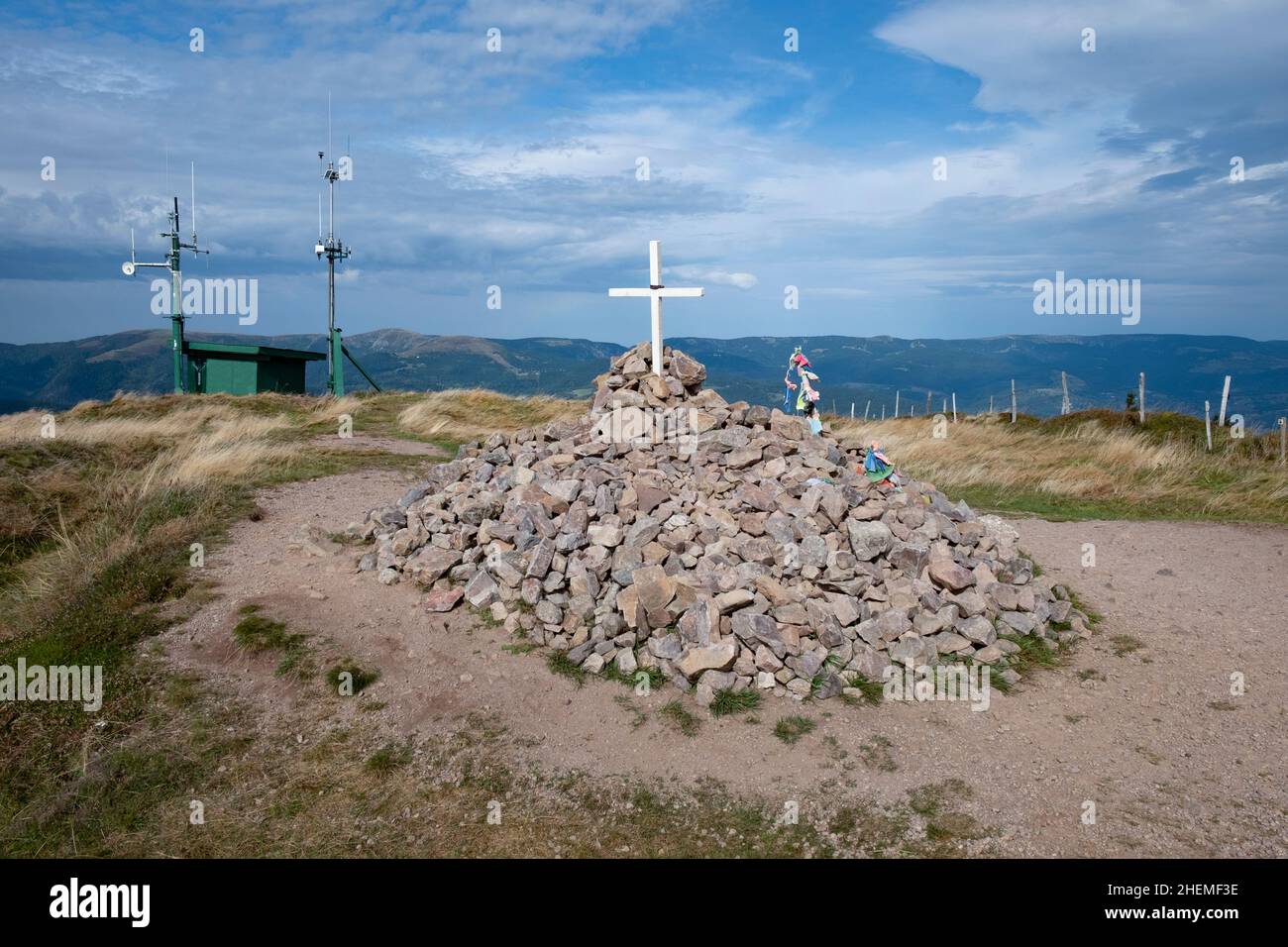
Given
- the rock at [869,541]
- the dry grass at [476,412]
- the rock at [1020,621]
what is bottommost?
the rock at [1020,621]

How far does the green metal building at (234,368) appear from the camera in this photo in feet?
89.7

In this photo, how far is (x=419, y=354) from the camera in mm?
161625

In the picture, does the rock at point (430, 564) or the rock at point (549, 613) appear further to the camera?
the rock at point (430, 564)

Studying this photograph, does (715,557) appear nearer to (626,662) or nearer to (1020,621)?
(626,662)

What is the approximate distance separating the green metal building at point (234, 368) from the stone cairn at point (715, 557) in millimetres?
19816

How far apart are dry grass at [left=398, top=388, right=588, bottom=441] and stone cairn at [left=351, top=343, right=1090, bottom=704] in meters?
9.85

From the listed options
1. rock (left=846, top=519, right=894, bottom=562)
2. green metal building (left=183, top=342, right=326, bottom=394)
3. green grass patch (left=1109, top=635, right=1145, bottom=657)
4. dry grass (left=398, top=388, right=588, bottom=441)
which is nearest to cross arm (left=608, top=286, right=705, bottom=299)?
rock (left=846, top=519, right=894, bottom=562)

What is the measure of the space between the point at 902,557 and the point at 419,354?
533 ft

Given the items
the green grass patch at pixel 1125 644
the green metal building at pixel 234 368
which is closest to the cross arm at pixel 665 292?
the green grass patch at pixel 1125 644

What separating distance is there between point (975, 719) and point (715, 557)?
2822mm

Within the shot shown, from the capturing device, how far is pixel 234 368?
91.0 feet

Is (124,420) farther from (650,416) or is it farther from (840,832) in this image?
(840,832)

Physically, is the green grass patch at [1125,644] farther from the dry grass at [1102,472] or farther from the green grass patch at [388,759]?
the green grass patch at [388,759]

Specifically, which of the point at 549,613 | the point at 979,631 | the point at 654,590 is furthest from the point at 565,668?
the point at 979,631
